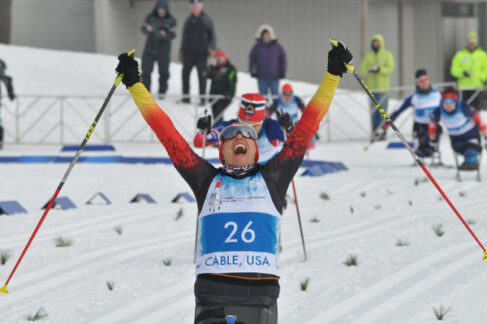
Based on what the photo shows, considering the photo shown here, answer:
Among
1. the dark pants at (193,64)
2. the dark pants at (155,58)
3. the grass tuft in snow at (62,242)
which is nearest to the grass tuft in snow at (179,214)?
the grass tuft in snow at (62,242)

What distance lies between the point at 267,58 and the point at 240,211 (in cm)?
1210

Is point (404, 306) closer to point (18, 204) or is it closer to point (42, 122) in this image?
point (18, 204)

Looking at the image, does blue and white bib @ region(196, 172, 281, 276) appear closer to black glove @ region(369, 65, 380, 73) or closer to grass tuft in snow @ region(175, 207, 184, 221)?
grass tuft in snow @ region(175, 207, 184, 221)

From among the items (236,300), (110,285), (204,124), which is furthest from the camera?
(204,124)

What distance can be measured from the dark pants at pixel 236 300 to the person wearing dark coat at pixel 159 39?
12733 mm

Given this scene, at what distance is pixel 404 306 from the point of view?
4898mm

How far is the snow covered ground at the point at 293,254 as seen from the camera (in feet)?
16.0

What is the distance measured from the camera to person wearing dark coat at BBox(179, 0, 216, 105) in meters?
16.1

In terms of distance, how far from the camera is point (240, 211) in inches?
134

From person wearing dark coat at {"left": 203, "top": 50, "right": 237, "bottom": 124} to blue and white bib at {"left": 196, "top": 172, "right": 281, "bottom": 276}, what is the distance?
1171 centimetres

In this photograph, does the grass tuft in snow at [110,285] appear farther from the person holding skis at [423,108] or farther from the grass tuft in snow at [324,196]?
the person holding skis at [423,108]

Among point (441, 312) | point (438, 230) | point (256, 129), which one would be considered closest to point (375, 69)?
point (438, 230)

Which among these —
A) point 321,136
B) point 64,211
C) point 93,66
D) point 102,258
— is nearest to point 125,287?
point 102,258

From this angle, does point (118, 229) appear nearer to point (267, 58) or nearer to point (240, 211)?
point (240, 211)
